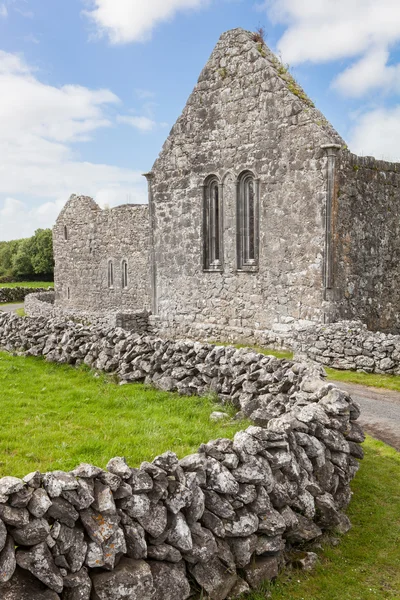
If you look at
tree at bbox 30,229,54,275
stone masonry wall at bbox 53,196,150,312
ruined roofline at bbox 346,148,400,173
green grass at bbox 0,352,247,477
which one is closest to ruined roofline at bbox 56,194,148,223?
stone masonry wall at bbox 53,196,150,312

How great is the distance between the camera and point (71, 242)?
119 ft

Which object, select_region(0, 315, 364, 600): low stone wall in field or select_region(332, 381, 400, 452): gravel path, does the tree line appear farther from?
Result: select_region(0, 315, 364, 600): low stone wall in field

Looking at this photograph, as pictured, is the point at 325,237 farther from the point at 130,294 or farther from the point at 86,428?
the point at 130,294

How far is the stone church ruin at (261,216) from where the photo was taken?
53.3 ft

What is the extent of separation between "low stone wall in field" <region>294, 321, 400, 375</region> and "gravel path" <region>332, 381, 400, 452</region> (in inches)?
45.8

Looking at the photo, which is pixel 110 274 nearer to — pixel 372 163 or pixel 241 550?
pixel 372 163

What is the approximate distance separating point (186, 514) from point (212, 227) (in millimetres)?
15525

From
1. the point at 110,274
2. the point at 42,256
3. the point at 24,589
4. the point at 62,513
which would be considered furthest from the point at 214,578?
the point at 42,256

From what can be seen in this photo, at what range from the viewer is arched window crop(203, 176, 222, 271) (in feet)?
63.9

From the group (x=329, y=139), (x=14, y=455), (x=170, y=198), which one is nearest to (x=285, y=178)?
(x=329, y=139)

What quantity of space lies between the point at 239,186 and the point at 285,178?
2106 millimetres

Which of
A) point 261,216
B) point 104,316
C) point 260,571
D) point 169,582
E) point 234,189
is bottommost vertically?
point 260,571

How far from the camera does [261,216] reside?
17.8 m

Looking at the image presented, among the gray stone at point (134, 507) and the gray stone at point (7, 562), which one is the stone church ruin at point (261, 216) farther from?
the gray stone at point (7, 562)
